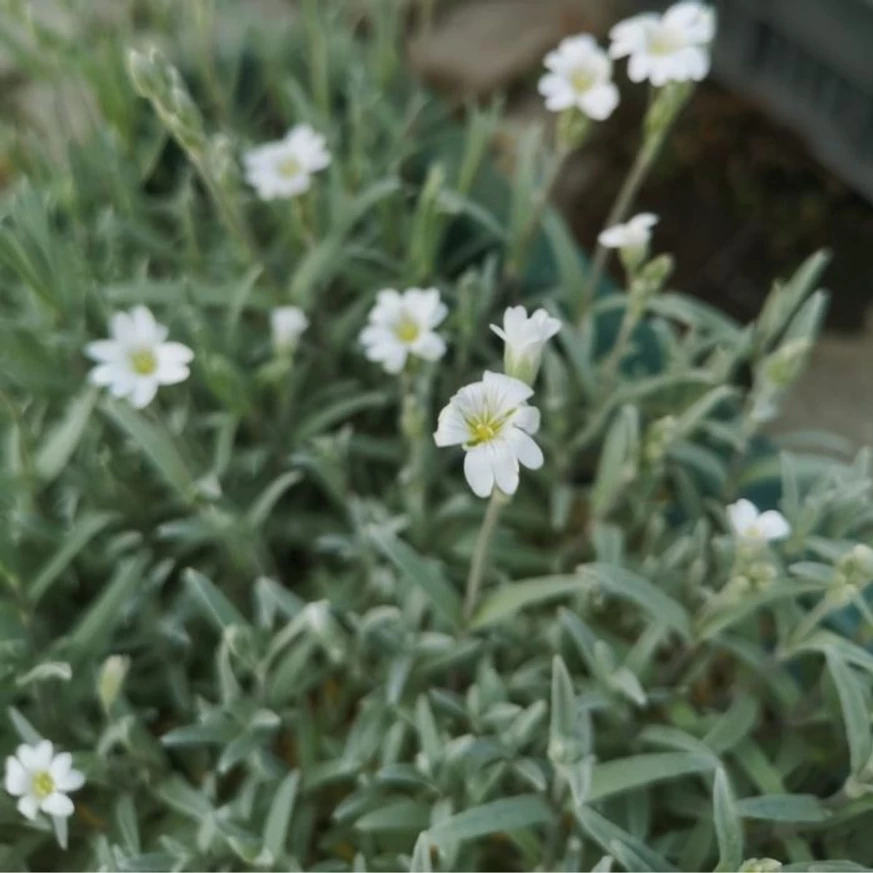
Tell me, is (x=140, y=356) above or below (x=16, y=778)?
above

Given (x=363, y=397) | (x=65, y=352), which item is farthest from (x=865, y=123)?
(x=65, y=352)

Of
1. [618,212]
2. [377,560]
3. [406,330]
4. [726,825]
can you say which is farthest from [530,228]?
[726,825]

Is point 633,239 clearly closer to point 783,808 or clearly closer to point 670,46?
point 670,46

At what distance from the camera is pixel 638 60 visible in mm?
751

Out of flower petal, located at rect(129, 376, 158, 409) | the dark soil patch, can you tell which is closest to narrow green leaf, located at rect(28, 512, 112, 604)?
flower petal, located at rect(129, 376, 158, 409)

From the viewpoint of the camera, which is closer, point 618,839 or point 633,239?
point 618,839

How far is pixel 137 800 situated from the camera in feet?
2.52

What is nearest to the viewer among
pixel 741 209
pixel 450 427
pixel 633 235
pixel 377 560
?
pixel 450 427

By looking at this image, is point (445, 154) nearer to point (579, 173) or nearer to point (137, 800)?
point (579, 173)

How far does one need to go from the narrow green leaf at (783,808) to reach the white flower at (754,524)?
0.51 feet

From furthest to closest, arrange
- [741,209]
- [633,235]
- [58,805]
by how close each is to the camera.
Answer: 1. [741,209]
2. [633,235]
3. [58,805]

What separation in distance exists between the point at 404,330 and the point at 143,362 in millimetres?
191

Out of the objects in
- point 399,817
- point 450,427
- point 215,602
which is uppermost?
point 450,427

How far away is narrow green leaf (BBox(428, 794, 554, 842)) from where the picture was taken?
61 cm
